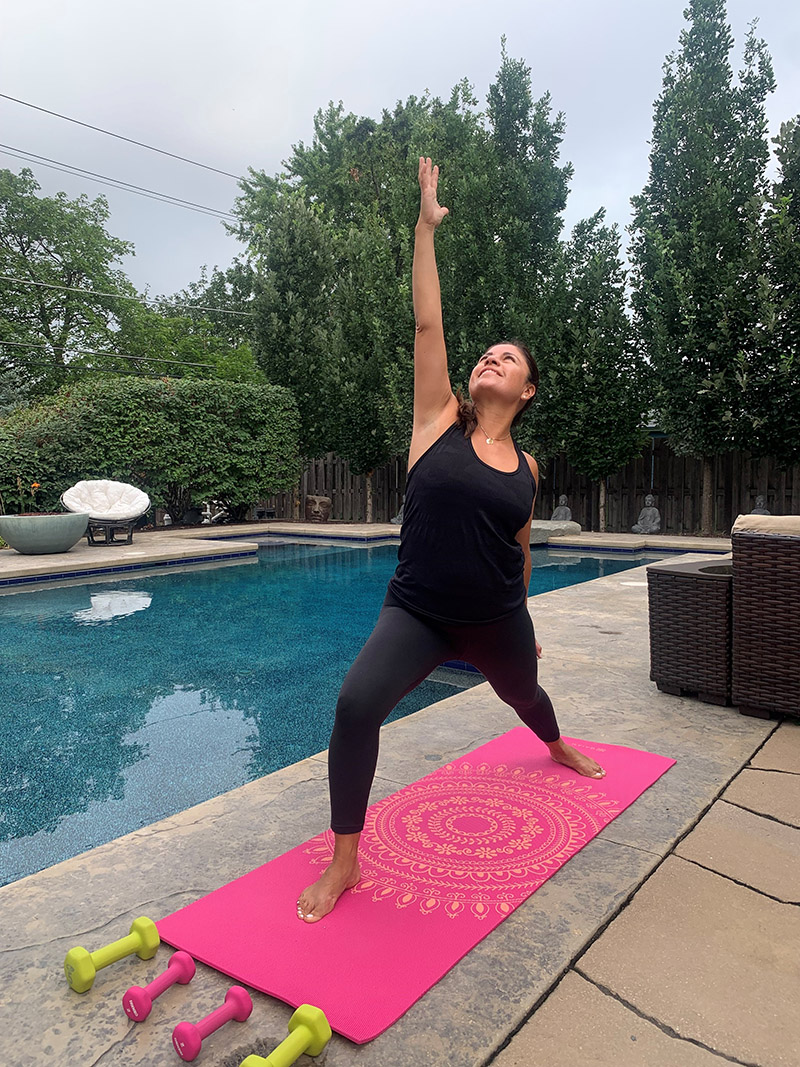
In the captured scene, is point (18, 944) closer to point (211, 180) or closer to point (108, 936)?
point (108, 936)

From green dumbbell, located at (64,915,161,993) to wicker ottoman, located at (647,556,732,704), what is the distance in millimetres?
2367

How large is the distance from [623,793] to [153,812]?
5.50 ft

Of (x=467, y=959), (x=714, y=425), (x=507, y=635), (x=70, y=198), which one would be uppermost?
(x=70, y=198)

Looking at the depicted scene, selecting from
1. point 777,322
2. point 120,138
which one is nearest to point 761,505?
point 777,322

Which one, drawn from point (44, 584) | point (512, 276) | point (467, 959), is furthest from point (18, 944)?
point (512, 276)

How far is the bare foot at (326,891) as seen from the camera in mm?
1595

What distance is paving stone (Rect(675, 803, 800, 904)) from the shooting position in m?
1.72

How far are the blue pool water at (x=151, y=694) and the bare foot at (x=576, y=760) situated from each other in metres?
1.27

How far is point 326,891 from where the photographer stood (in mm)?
1626

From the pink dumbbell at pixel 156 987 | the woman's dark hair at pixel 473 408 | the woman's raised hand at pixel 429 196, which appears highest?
the woman's raised hand at pixel 429 196

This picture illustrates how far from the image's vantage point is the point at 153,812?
263 cm

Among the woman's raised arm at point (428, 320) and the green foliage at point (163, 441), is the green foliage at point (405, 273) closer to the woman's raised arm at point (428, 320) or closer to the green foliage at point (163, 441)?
the green foliage at point (163, 441)

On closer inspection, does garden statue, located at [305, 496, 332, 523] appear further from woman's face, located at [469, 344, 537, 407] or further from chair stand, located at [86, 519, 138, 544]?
woman's face, located at [469, 344, 537, 407]

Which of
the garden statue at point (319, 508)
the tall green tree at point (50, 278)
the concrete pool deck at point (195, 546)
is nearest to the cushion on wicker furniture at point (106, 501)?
the concrete pool deck at point (195, 546)
